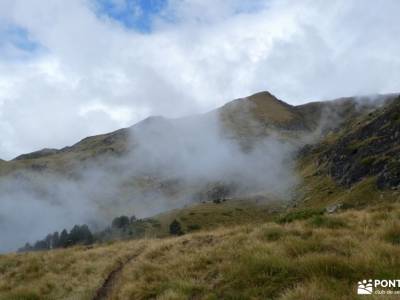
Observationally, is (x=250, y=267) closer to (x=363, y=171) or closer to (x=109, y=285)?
(x=109, y=285)

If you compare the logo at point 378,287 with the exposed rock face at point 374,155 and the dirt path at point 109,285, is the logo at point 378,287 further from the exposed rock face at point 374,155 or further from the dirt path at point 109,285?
the exposed rock face at point 374,155

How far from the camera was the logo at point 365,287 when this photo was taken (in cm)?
927

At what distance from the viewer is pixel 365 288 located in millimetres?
9477

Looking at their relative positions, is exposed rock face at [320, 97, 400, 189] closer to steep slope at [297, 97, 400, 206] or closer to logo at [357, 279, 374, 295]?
steep slope at [297, 97, 400, 206]

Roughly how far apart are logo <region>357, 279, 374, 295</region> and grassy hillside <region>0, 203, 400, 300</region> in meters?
0.16

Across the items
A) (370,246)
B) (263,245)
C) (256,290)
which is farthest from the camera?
(263,245)

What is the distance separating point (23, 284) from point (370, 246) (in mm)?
13602

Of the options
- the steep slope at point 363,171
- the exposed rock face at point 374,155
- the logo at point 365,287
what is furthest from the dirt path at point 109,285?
the exposed rock face at point 374,155

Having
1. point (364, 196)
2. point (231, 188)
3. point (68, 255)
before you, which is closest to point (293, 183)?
point (231, 188)

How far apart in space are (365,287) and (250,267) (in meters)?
3.32

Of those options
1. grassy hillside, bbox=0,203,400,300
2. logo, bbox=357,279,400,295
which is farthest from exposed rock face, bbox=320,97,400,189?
logo, bbox=357,279,400,295

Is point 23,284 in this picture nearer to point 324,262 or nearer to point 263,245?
point 263,245

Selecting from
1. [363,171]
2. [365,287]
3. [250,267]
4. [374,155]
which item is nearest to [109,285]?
[250,267]

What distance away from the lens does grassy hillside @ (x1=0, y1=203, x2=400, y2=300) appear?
1055 cm
